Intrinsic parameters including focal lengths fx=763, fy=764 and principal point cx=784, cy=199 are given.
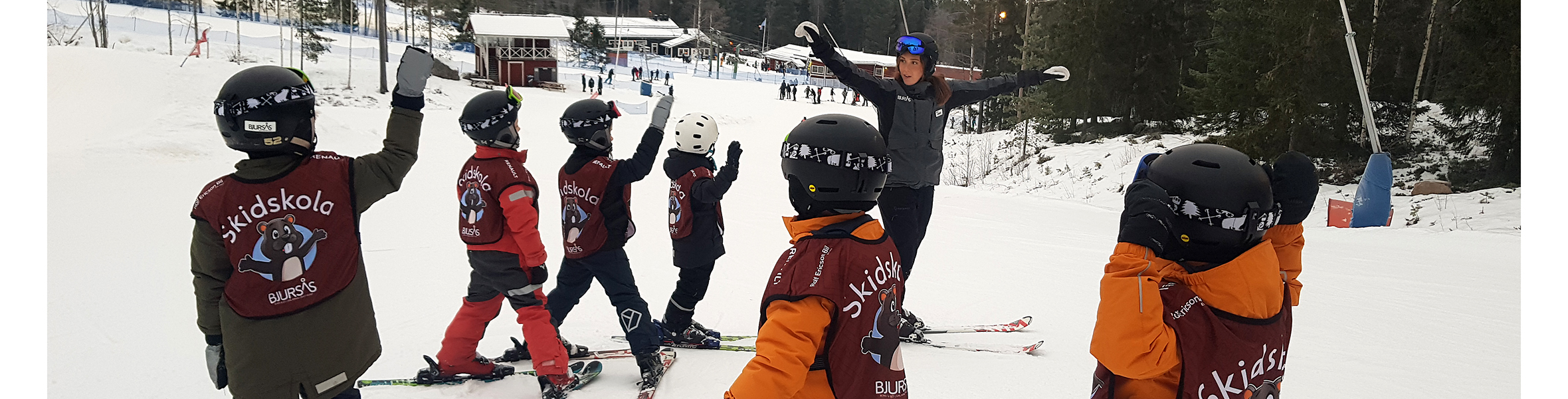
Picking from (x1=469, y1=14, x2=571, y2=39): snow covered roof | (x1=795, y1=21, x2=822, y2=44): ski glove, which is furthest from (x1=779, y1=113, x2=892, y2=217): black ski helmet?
(x1=469, y1=14, x2=571, y2=39): snow covered roof

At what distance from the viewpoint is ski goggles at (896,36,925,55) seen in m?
4.51

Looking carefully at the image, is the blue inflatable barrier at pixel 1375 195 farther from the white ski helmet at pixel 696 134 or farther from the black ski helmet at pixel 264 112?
the black ski helmet at pixel 264 112

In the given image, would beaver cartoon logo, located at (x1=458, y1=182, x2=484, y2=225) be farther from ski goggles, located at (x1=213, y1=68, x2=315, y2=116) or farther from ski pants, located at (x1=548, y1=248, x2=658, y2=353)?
ski goggles, located at (x1=213, y1=68, x2=315, y2=116)

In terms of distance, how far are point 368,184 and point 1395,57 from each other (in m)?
20.6

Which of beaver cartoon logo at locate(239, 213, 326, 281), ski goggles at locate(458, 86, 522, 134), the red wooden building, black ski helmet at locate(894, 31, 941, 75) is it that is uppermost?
the red wooden building

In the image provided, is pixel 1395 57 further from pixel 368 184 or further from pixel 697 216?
pixel 368 184

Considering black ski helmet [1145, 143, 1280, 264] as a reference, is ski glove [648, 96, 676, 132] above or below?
above

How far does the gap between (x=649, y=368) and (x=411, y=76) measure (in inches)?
79.3

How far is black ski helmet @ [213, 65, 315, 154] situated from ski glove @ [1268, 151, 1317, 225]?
2.99 m

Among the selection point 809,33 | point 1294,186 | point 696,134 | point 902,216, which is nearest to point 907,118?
point 902,216

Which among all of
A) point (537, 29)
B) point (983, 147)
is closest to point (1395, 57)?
point (983, 147)

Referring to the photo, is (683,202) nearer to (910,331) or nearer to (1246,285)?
(910,331)

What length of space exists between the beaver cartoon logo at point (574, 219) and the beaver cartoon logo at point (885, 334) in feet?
7.23

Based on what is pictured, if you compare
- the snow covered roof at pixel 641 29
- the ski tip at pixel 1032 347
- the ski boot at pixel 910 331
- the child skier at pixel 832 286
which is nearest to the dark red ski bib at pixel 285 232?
the child skier at pixel 832 286
